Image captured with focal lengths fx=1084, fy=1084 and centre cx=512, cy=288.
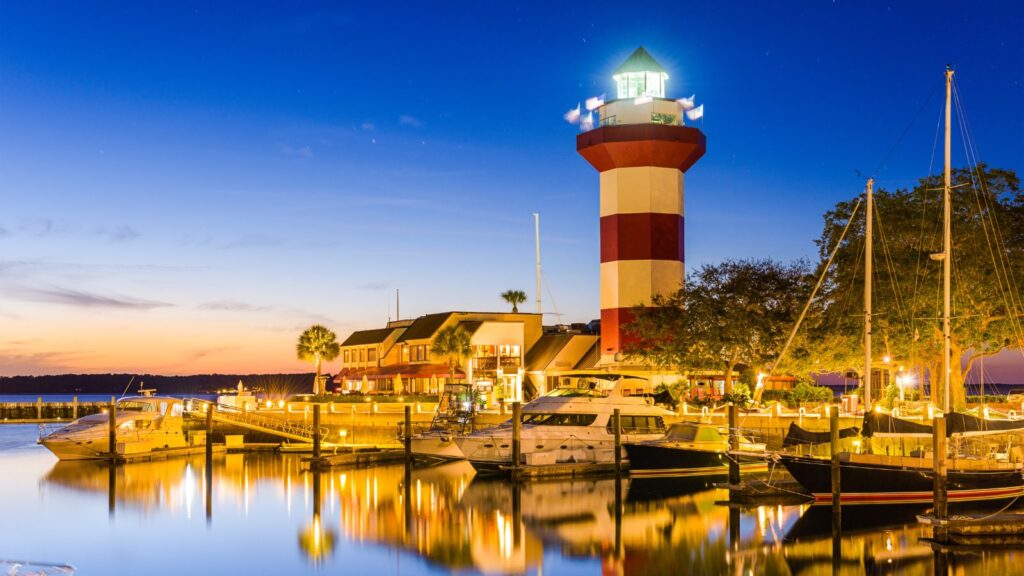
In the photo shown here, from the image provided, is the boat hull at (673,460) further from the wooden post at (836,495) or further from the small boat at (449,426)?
the wooden post at (836,495)

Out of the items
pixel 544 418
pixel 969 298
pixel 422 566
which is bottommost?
pixel 422 566

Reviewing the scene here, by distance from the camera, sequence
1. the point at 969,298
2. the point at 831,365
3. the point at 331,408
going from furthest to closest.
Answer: the point at 331,408
the point at 831,365
the point at 969,298

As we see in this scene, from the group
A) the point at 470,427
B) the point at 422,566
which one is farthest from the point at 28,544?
the point at 470,427

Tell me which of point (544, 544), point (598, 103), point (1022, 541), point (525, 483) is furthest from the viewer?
point (598, 103)

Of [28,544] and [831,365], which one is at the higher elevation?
[831,365]

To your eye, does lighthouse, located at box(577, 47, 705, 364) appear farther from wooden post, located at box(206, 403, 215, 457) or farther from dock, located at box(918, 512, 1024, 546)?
dock, located at box(918, 512, 1024, 546)

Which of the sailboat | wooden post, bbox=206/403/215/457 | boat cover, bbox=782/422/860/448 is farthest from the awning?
the sailboat

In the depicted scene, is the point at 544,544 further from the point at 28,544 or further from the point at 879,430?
the point at 28,544

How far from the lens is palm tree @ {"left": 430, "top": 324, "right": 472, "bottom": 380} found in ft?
217

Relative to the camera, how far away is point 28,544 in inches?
1150

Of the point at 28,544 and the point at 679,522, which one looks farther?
the point at 679,522

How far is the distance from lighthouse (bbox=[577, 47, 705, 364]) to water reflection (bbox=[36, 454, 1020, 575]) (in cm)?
1800

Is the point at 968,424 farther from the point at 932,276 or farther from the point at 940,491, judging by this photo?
the point at 932,276

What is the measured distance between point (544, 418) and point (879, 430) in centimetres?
1252
